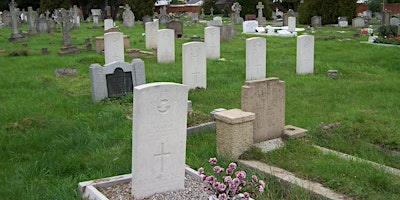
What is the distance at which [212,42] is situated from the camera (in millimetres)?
16203

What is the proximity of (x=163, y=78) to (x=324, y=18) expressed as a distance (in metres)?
22.3

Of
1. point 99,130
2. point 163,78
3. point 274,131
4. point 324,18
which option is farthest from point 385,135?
point 324,18

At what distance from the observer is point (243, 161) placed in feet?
20.4

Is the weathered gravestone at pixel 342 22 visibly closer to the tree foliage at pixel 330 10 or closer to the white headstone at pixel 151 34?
the tree foliage at pixel 330 10

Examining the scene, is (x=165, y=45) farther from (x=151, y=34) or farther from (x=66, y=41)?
(x=66, y=41)

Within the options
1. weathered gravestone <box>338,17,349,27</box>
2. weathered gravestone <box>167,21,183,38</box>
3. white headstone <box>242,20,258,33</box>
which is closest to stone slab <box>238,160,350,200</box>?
A: weathered gravestone <box>167,21,183,38</box>

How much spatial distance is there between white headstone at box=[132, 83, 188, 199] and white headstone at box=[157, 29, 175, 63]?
415 inches

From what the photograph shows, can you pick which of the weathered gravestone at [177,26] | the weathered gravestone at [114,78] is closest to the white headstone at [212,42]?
the weathered gravestone at [114,78]

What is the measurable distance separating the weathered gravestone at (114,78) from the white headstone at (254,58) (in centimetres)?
305

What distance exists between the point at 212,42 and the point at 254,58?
3988 millimetres

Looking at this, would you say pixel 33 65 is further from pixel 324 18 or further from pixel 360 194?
pixel 324 18

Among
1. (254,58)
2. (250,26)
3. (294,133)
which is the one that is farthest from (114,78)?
(250,26)

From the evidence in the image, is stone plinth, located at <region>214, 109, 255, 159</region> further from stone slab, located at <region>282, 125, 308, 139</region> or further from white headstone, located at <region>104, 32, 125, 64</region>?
white headstone, located at <region>104, 32, 125, 64</region>

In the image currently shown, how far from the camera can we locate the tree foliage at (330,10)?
105 ft
